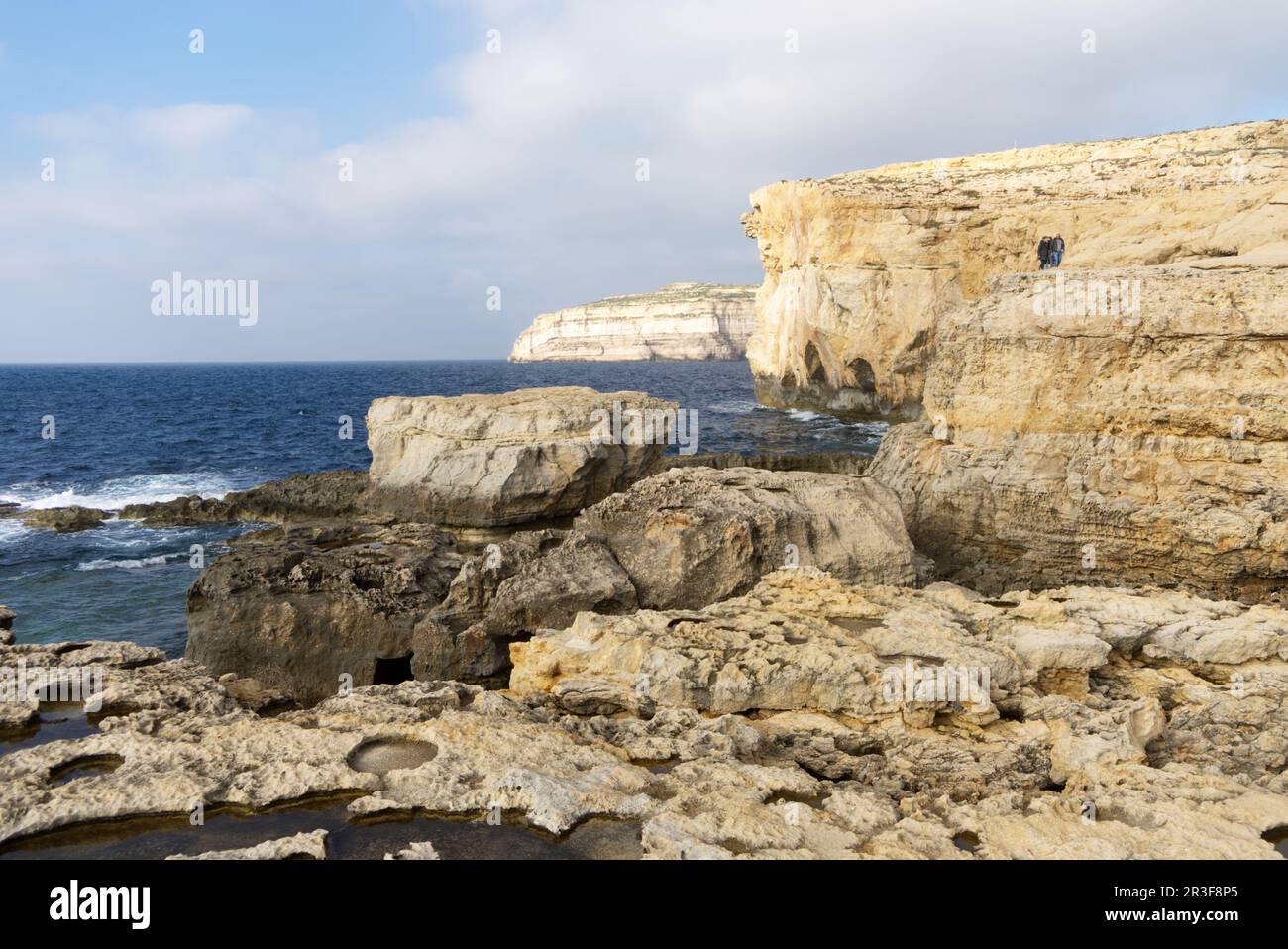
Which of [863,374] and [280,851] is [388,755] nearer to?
[280,851]

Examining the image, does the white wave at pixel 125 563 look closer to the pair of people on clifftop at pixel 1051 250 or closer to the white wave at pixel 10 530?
the white wave at pixel 10 530

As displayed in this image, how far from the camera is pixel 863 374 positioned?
45.1 metres

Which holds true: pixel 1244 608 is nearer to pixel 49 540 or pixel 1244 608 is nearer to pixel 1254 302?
pixel 1254 302

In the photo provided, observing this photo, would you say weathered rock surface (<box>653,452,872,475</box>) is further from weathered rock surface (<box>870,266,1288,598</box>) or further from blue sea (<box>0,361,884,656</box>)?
weathered rock surface (<box>870,266,1288,598</box>)

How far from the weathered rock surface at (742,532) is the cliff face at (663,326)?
497 ft

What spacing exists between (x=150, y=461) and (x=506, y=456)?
26.1 metres

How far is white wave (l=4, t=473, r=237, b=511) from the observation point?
28500 mm

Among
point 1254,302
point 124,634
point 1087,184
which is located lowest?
point 124,634

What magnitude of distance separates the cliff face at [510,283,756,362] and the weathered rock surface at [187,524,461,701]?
152 meters

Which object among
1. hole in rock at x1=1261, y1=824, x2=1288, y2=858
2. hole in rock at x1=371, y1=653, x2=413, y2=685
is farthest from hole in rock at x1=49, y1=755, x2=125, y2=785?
hole in rock at x1=1261, y1=824, x2=1288, y2=858

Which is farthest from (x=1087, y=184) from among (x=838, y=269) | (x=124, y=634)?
(x=124, y=634)

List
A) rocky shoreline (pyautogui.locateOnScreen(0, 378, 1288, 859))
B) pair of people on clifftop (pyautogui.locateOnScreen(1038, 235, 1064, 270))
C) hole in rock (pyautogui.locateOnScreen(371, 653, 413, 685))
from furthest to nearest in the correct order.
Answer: pair of people on clifftop (pyautogui.locateOnScreen(1038, 235, 1064, 270)), hole in rock (pyautogui.locateOnScreen(371, 653, 413, 685)), rocky shoreline (pyautogui.locateOnScreen(0, 378, 1288, 859))
